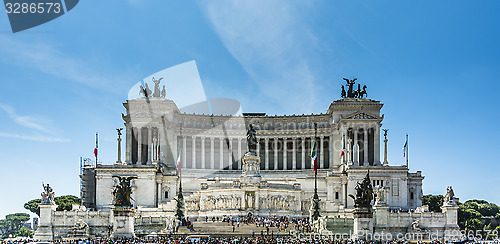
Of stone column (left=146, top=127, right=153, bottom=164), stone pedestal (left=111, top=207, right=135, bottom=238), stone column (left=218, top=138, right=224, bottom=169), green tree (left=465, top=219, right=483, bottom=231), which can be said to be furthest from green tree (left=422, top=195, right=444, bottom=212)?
stone pedestal (left=111, top=207, right=135, bottom=238)

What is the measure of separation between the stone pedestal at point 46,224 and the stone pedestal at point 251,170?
97.3 feet

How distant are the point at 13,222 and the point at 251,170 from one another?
93.5 m

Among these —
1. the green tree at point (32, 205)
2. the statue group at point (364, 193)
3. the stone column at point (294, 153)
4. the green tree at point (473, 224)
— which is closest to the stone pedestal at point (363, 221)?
the statue group at point (364, 193)

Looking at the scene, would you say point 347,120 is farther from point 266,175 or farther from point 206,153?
point 206,153

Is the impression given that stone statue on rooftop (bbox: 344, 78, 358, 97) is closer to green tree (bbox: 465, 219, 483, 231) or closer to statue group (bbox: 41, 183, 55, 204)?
green tree (bbox: 465, 219, 483, 231)

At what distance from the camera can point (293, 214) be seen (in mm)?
103000

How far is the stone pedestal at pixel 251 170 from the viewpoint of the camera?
10388 cm

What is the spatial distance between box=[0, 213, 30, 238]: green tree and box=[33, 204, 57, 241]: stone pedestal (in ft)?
263

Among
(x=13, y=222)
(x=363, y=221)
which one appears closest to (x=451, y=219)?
(x=363, y=221)

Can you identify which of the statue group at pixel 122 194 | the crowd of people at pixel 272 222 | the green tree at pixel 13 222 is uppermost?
the statue group at pixel 122 194

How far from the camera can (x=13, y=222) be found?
17362 centimetres

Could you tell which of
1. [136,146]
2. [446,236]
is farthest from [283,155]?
[446,236]

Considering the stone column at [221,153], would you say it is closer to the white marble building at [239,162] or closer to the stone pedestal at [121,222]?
the white marble building at [239,162]

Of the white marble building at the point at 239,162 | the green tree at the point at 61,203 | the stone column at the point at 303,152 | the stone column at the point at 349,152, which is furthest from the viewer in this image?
the stone column at the point at 303,152
